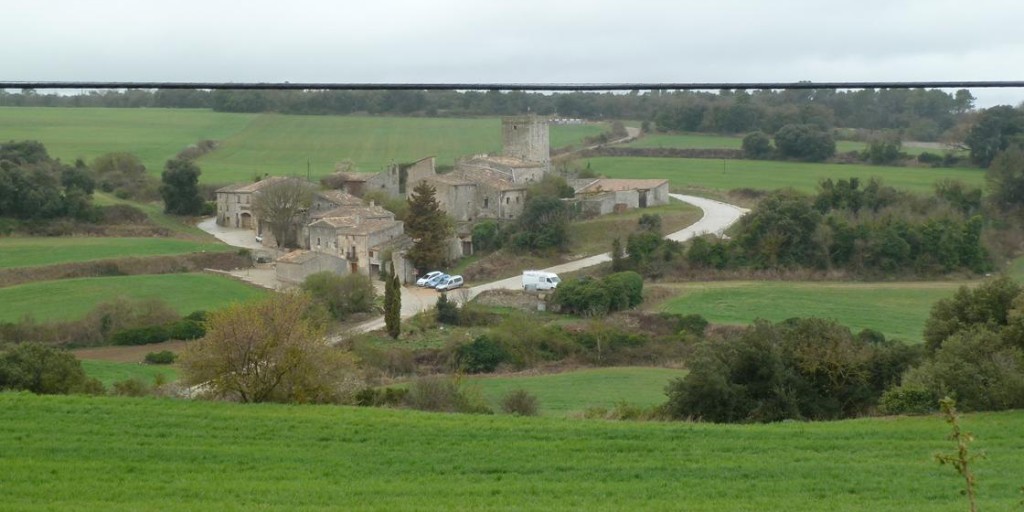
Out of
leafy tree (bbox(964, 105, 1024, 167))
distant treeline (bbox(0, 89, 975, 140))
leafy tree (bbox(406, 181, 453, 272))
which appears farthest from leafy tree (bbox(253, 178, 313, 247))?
leafy tree (bbox(964, 105, 1024, 167))

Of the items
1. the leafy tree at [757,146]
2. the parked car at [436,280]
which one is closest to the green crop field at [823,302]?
the parked car at [436,280]

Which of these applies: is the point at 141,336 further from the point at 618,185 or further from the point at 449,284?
the point at 618,185

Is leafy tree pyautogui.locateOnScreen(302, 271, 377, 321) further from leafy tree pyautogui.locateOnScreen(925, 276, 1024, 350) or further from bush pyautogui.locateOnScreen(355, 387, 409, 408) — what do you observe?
leafy tree pyautogui.locateOnScreen(925, 276, 1024, 350)

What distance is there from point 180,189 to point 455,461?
39.6m

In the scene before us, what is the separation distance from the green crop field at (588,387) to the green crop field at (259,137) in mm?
32299

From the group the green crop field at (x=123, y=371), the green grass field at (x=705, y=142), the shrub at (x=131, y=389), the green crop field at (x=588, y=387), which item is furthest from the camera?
the green grass field at (x=705, y=142)

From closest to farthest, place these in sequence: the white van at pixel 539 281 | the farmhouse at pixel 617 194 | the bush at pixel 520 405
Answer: the bush at pixel 520 405
the white van at pixel 539 281
the farmhouse at pixel 617 194

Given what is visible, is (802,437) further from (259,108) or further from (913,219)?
(259,108)

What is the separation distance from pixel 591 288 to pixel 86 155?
33762 mm

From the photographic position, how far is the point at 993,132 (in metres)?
55.5

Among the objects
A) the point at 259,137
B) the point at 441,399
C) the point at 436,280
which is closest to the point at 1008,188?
the point at 436,280

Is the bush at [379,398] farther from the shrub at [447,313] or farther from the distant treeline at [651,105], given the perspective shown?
the distant treeline at [651,105]

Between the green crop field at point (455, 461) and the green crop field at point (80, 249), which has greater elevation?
the green crop field at point (455, 461)

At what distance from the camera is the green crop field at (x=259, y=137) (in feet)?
201
